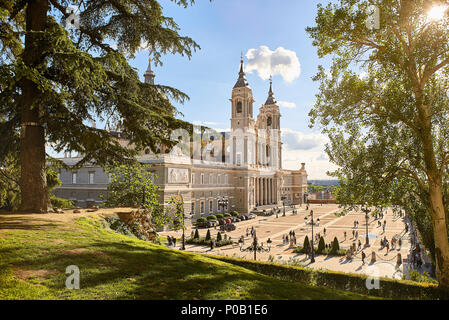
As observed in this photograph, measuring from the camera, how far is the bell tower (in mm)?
57281

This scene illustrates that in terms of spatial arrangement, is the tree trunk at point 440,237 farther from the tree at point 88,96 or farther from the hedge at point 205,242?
the hedge at point 205,242

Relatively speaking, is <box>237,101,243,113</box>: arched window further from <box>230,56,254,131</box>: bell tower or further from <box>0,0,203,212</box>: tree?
<box>0,0,203,212</box>: tree

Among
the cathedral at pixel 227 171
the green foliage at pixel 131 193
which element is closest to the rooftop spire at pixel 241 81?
the cathedral at pixel 227 171

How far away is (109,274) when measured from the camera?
5.75 meters

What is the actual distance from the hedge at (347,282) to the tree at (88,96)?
7.65m

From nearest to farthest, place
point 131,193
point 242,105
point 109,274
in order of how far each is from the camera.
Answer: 1. point 109,274
2. point 131,193
3. point 242,105

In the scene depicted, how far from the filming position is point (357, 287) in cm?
1278

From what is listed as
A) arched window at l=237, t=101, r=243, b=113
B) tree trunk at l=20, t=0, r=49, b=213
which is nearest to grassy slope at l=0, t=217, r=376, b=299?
tree trunk at l=20, t=0, r=49, b=213

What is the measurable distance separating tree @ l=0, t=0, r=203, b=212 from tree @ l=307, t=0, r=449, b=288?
5704mm

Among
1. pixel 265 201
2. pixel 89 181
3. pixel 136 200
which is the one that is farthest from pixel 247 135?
pixel 136 200

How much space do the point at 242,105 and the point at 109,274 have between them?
175 ft

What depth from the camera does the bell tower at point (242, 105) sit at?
5728 cm

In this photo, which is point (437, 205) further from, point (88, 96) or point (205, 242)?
point (205, 242)

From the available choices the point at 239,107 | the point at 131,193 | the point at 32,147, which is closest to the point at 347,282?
the point at 131,193
